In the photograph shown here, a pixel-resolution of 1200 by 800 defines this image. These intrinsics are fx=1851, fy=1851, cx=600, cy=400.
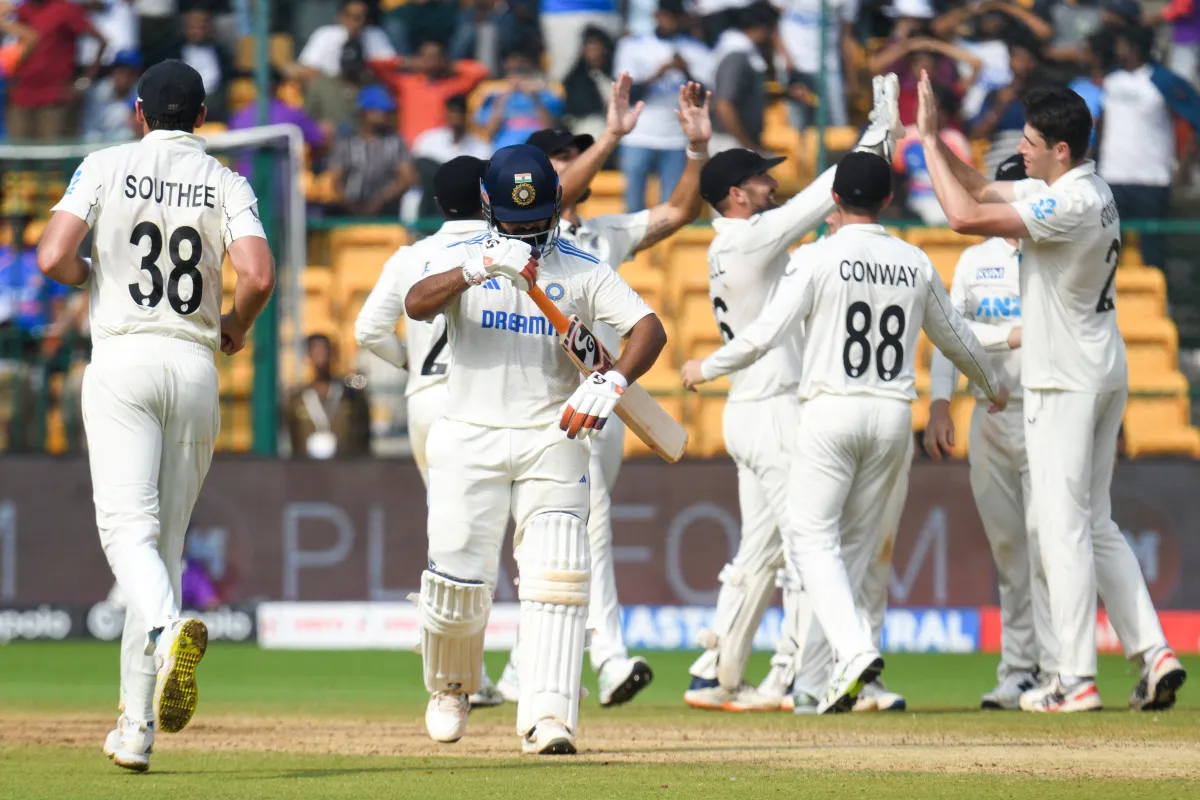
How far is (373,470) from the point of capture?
42.8ft

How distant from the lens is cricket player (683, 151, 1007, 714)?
793 centimetres

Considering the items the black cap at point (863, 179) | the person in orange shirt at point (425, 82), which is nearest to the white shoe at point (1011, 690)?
the black cap at point (863, 179)

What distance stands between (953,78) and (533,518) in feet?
31.0

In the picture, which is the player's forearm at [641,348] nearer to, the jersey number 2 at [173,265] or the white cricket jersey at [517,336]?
the white cricket jersey at [517,336]

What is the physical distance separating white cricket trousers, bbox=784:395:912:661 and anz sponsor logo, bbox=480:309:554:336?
6.76 ft

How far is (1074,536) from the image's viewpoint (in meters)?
8.07

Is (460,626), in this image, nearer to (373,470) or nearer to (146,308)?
(146,308)

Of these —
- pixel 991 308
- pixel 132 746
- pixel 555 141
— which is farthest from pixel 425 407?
pixel 991 308

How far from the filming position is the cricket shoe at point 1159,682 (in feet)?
26.1

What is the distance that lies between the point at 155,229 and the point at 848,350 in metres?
3.09

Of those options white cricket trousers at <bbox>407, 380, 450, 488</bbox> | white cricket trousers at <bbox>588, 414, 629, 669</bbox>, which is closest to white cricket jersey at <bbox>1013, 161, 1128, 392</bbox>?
white cricket trousers at <bbox>588, 414, 629, 669</bbox>

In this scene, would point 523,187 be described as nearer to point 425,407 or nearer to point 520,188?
point 520,188

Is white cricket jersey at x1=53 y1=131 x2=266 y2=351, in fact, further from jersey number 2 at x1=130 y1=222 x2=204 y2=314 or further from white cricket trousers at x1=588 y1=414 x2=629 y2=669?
white cricket trousers at x1=588 y1=414 x2=629 y2=669

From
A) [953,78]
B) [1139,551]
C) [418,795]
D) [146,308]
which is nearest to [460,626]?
[418,795]
